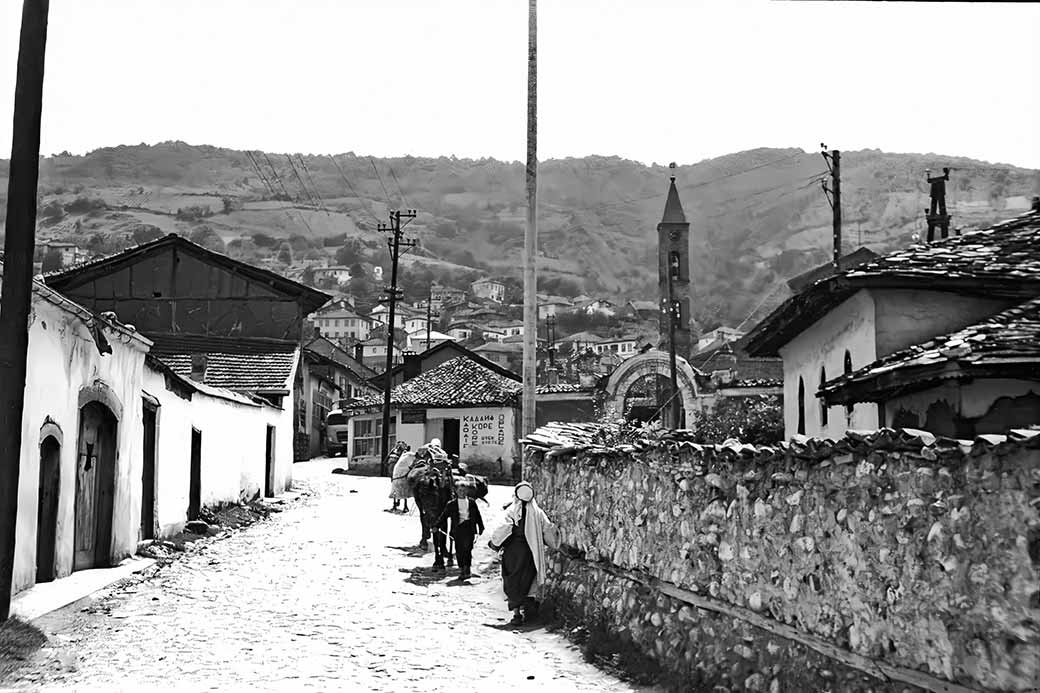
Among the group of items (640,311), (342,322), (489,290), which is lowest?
(342,322)

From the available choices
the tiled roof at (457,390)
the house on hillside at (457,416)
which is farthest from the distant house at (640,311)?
the tiled roof at (457,390)

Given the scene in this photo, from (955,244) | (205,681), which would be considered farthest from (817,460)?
(955,244)

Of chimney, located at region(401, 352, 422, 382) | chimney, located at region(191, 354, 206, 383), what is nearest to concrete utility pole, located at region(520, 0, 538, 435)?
chimney, located at region(191, 354, 206, 383)

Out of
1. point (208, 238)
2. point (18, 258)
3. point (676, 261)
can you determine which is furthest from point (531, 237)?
point (208, 238)

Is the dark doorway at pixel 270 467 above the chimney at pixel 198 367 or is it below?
below

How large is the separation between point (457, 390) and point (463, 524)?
94.4ft

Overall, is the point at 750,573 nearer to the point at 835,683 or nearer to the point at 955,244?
the point at 835,683

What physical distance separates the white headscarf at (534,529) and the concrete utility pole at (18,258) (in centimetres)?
518

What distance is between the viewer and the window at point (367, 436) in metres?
49.8

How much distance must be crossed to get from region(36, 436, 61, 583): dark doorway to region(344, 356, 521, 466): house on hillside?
1172 inches

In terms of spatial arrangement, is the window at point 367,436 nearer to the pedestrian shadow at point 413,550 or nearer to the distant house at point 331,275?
the pedestrian shadow at point 413,550

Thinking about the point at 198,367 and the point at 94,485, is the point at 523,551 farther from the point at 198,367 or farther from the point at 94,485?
the point at 198,367

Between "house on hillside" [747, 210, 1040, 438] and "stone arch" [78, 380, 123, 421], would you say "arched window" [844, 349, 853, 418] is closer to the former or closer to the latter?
"house on hillside" [747, 210, 1040, 438]

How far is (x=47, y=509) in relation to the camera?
14117mm
